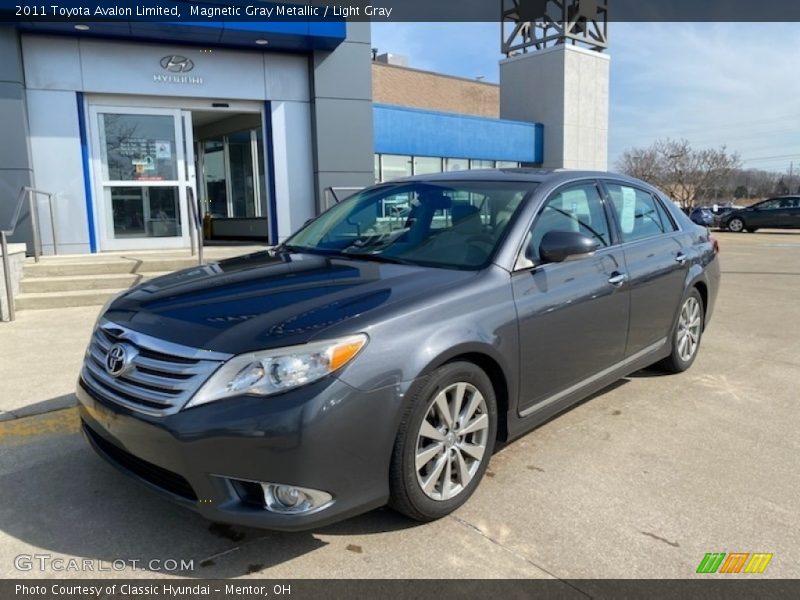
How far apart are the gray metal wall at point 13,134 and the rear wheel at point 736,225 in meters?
27.2

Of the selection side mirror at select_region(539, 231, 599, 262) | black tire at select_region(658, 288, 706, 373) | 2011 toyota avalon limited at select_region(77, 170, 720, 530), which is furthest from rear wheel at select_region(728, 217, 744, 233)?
side mirror at select_region(539, 231, 599, 262)

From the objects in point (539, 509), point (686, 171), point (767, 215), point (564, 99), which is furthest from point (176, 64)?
point (686, 171)

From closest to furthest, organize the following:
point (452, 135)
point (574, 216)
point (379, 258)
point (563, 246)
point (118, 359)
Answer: point (118, 359) → point (563, 246) → point (379, 258) → point (574, 216) → point (452, 135)

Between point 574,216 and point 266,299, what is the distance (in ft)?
7.02

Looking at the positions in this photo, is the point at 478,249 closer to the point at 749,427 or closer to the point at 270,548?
the point at 270,548

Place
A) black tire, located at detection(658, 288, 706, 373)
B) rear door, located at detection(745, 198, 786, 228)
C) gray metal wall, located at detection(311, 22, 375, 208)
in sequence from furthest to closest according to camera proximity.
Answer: rear door, located at detection(745, 198, 786, 228), gray metal wall, located at detection(311, 22, 375, 208), black tire, located at detection(658, 288, 706, 373)

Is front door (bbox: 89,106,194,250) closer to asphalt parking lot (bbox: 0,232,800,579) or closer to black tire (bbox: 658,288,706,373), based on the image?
asphalt parking lot (bbox: 0,232,800,579)

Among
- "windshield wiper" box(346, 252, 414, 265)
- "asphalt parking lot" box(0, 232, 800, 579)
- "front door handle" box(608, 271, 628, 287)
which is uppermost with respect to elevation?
"windshield wiper" box(346, 252, 414, 265)

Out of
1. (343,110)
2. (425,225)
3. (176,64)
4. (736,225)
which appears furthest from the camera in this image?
(736,225)

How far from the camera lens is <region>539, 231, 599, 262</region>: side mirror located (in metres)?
3.38

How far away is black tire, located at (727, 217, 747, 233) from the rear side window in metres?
25.7

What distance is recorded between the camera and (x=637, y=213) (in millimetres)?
4727

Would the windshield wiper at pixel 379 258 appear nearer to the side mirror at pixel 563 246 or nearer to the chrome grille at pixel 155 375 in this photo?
the side mirror at pixel 563 246

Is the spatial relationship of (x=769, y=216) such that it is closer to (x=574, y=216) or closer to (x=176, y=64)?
(x=176, y=64)
